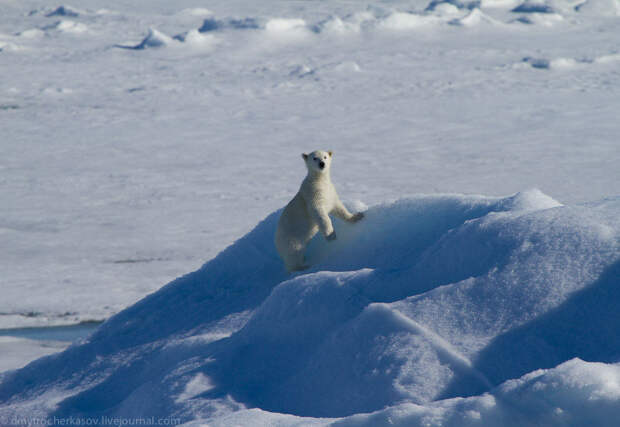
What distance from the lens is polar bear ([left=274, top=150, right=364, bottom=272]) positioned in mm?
3096

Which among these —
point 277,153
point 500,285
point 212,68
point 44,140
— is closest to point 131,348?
point 500,285

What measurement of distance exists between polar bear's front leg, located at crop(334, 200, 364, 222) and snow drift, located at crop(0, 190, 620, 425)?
199 millimetres

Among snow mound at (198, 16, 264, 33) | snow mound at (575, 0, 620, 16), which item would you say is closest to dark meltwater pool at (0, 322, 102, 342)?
snow mound at (198, 16, 264, 33)

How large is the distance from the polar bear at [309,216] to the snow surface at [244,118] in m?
2.07

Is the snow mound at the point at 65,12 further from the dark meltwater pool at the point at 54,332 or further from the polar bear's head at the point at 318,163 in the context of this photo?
the polar bear's head at the point at 318,163

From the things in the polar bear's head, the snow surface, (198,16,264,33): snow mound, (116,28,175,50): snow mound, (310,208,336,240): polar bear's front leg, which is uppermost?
the polar bear's head

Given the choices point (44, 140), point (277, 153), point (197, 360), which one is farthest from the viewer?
point (44, 140)

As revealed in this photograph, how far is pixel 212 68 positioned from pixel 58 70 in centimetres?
285

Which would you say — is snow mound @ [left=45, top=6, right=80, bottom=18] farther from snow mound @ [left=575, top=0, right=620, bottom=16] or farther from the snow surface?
snow mound @ [left=575, top=0, right=620, bottom=16]

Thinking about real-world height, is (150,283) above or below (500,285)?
below

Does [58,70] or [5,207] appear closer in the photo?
[5,207]

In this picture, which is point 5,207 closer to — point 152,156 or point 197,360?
point 152,156

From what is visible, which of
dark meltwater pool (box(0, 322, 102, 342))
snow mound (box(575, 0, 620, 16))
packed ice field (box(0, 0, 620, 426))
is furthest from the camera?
snow mound (box(575, 0, 620, 16))

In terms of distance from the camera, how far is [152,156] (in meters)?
9.42
